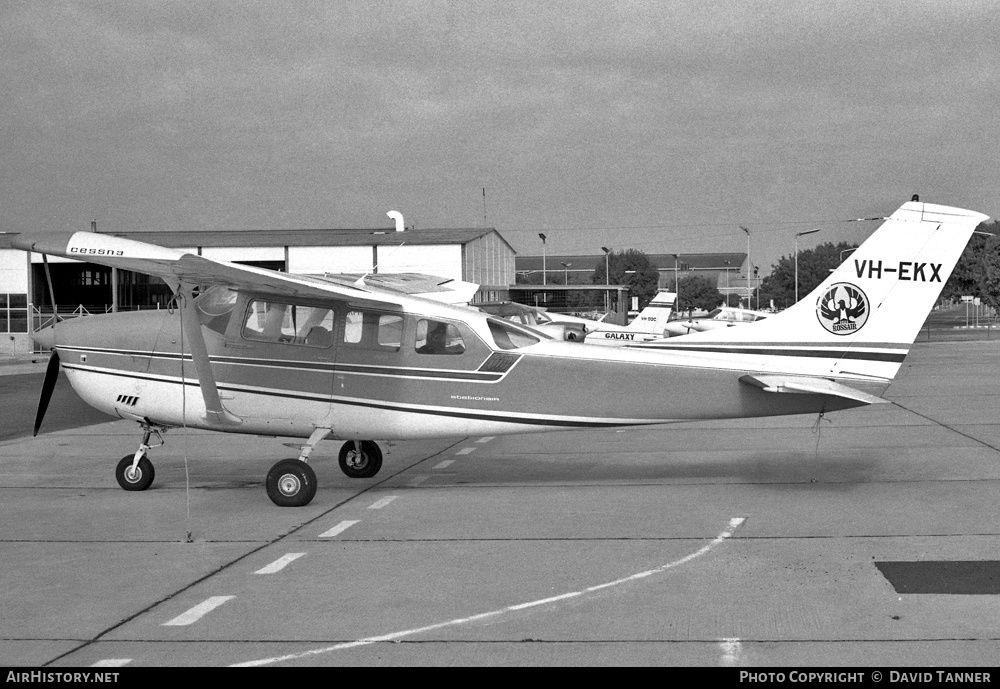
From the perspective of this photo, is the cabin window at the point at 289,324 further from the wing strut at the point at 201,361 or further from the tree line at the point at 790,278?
the tree line at the point at 790,278

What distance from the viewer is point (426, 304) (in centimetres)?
1016

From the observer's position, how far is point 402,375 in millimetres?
10062

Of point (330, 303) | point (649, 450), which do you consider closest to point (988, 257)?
point (649, 450)

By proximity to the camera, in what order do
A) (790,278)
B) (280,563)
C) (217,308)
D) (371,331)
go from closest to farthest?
(280,563), (371,331), (217,308), (790,278)

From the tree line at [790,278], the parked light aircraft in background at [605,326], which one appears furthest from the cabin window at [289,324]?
the tree line at [790,278]

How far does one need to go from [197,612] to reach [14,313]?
44752 mm

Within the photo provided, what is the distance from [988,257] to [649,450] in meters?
65.4

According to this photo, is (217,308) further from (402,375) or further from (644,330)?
→ (644,330)

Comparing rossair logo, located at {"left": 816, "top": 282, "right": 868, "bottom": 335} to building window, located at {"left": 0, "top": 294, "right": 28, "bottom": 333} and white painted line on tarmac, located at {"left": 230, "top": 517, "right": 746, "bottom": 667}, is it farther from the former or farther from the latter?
building window, located at {"left": 0, "top": 294, "right": 28, "bottom": 333}

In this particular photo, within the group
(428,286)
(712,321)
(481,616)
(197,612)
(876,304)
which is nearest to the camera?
(481,616)

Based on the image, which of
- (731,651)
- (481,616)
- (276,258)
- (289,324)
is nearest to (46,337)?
(289,324)
